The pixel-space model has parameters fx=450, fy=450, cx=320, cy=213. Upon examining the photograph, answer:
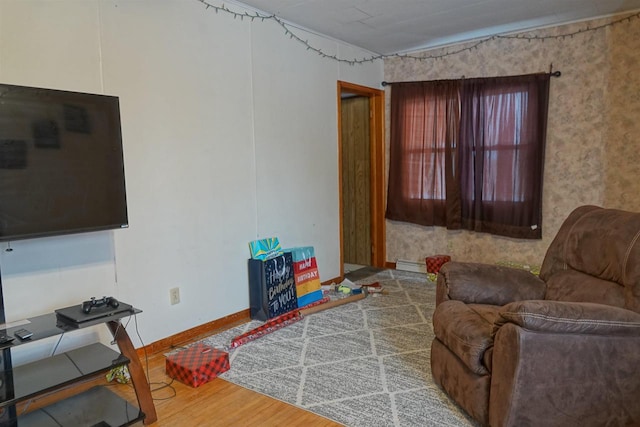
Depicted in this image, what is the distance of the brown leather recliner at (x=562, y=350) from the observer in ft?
5.72

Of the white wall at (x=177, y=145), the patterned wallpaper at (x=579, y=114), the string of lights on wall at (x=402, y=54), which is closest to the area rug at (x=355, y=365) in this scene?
the white wall at (x=177, y=145)

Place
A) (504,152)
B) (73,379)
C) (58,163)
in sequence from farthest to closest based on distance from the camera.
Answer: (504,152)
(58,163)
(73,379)

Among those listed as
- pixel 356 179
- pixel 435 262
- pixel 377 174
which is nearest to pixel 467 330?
pixel 435 262

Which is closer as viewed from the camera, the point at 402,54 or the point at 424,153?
the point at 424,153

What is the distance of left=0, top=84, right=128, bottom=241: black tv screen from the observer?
204cm

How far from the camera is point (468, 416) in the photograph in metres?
2.15

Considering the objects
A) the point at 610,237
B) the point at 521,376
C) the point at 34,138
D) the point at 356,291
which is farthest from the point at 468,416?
the point at 34,138

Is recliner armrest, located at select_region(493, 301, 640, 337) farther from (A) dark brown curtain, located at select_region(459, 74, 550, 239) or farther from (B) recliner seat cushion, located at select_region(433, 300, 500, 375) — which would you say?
(A) dark brown curtain, located at select_region(459, 74, 550, 239)

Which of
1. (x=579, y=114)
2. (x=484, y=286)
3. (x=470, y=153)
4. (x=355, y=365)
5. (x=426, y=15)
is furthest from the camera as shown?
(x=470, y=153)

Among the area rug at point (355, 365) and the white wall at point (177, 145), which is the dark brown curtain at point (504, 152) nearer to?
the area rug at point (355, 365)

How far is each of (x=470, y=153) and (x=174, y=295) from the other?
3.15 metres

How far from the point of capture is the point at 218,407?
2.30 m

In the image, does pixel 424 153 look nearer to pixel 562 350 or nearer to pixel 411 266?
pixel 411 266

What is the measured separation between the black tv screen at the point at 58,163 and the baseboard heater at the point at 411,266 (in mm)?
3431
